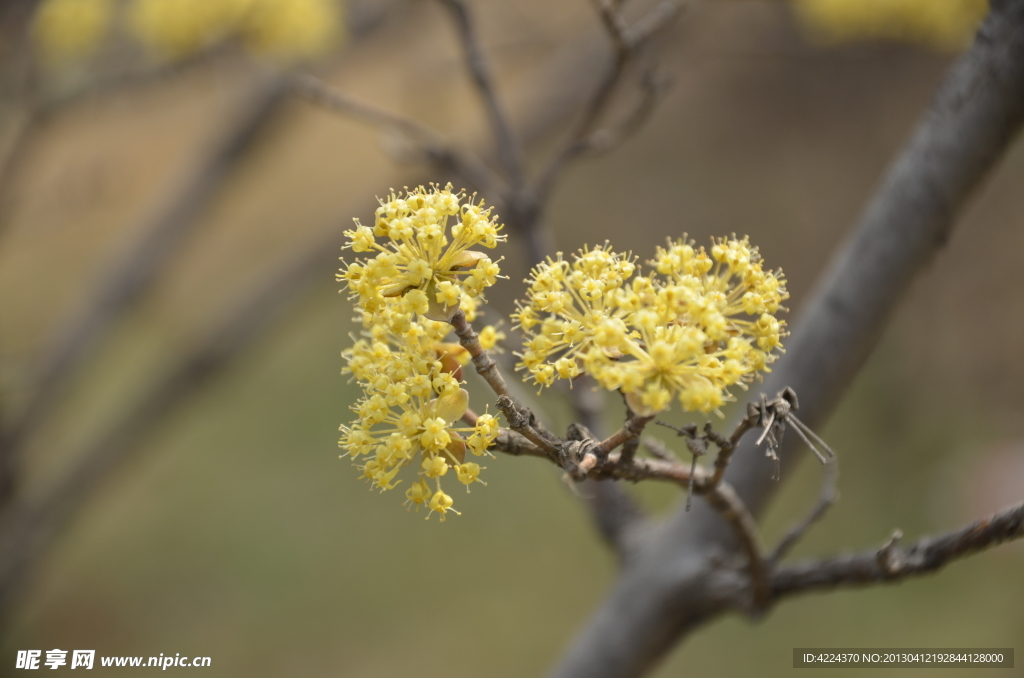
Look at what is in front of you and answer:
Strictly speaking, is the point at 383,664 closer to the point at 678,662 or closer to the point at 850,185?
the point at 678,662

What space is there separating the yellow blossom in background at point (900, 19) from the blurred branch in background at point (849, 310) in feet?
2.02

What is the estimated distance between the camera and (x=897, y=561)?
24.5 inches

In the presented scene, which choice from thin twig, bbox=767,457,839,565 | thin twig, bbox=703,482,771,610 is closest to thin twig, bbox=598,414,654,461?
thin twig, bbox=703,482,771,610

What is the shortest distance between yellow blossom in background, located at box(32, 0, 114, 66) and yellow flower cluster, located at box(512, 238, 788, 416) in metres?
1.47

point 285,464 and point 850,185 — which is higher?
point 850,185

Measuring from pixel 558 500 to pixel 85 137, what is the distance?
2322 mm

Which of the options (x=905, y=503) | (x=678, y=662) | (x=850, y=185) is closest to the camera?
(x=678, y=662)

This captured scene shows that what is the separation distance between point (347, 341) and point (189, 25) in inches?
55.4

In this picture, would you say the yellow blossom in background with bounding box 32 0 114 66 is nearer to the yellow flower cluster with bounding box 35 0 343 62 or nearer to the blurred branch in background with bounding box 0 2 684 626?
the yellow flower cluster with bounding box 35 0 343 62

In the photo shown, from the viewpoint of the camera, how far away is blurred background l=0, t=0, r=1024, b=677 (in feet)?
5.33

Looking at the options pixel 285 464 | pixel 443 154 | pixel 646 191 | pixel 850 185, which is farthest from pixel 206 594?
pixel 850 185

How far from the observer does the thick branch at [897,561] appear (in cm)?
55

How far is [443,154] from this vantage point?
2.97 ft

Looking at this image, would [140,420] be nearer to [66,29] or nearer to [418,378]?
[66,29]
